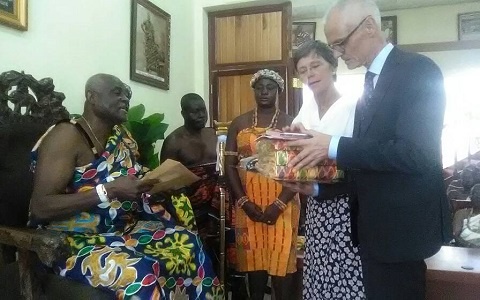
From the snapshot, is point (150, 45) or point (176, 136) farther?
point (150, 45)

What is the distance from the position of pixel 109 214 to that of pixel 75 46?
1101 mm

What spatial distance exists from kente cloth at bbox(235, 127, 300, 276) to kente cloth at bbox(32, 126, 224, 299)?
50 cm

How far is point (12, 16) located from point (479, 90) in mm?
5245

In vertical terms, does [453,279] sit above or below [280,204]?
below

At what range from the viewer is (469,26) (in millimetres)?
5094

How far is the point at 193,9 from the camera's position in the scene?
3.81 m

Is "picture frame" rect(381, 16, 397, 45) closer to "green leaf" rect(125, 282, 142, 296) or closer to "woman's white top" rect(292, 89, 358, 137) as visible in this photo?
"woman's white top" rect(292, 89, 358, 137)

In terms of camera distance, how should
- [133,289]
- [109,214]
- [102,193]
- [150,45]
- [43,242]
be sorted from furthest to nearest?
1. [150,45]
2. [109,214]
3. [102,193]
4. [133,289]
5. [43,242]

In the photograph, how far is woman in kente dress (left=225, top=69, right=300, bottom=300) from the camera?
93.9 inches

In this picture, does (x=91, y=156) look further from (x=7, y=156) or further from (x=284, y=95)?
(x=284, y=95)

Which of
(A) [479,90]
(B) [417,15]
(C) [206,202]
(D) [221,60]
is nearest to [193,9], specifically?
(D) [221,60]

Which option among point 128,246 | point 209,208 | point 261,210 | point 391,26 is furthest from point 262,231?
point 391,26

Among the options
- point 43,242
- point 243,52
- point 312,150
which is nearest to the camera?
point 312,150

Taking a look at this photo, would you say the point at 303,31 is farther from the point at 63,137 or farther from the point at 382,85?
the point at 382,85
